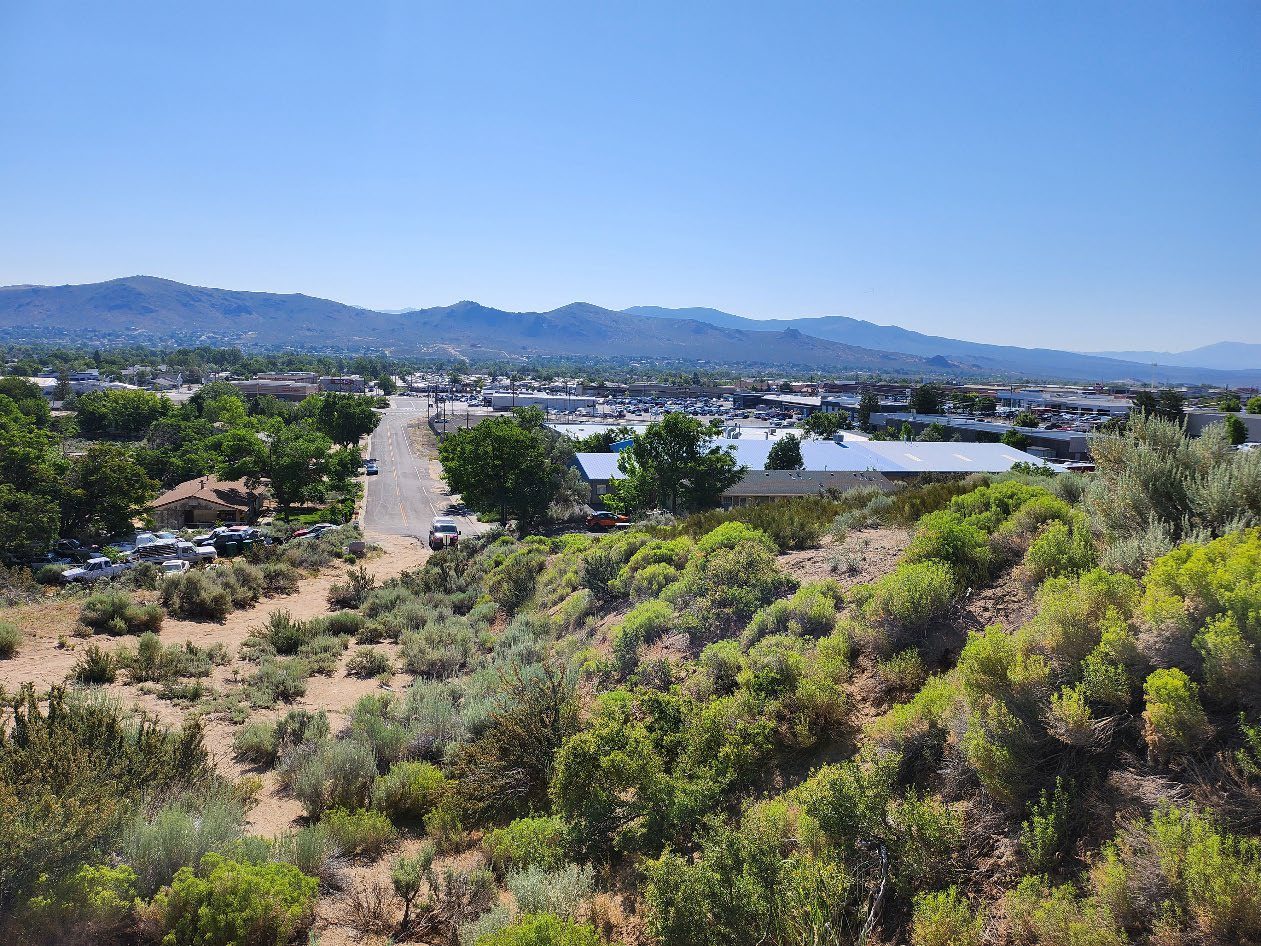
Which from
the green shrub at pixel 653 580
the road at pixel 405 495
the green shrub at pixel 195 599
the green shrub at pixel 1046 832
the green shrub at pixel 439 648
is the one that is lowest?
the road at pixel 405 495

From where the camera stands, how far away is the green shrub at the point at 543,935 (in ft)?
13.4

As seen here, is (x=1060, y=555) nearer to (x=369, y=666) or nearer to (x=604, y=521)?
(x=369, y=666)

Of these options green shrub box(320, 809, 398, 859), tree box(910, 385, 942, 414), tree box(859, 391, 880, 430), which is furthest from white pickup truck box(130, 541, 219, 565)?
tree box(910, 385, 942, 414)

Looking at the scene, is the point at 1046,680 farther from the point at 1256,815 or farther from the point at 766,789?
the point at 766,789

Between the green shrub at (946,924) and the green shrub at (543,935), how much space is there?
6.17 feet

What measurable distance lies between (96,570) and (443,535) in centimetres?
1223

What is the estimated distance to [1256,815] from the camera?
3551 mm

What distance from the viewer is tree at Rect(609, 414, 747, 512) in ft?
91.1

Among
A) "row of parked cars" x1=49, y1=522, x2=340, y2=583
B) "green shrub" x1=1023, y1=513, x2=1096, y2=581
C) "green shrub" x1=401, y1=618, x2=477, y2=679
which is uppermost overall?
"green shrub" x1=1023, y1=513, x2=1096, y2=581

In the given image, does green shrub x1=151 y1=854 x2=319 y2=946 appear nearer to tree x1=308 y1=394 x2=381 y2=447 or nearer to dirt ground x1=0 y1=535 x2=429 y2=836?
dirt ground x1=0 y1=535 x2=429 y2=836

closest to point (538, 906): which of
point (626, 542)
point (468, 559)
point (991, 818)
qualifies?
point (991, 818)

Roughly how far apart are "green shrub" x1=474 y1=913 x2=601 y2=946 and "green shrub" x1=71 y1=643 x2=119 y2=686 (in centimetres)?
1063

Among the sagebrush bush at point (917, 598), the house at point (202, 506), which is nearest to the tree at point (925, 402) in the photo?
the house at point (202, 506)

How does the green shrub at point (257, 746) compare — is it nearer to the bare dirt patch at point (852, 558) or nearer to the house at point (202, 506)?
the bare dirt patch at point (852, 558)
